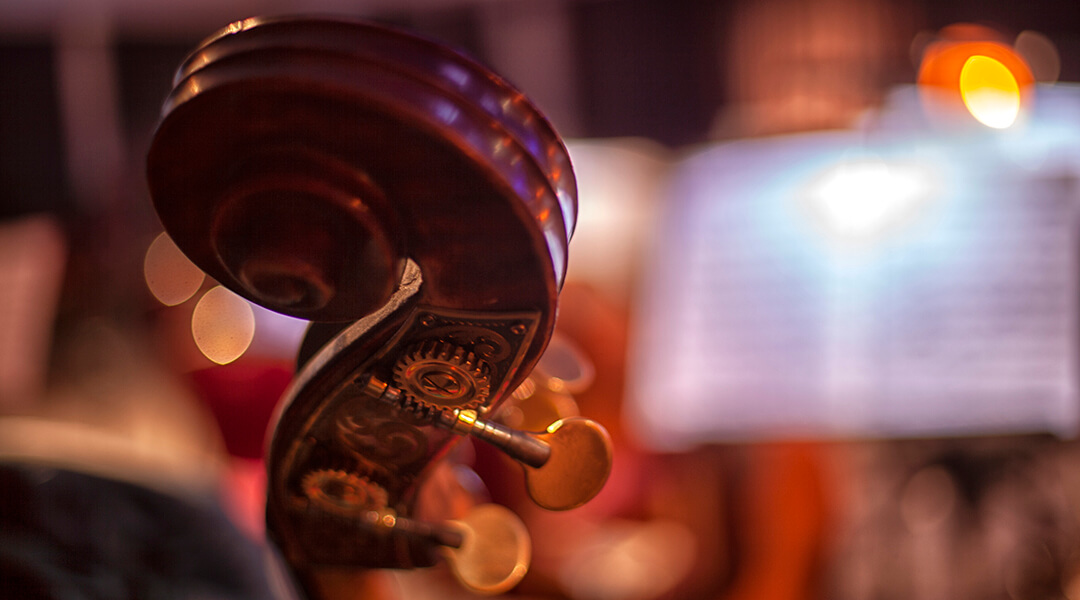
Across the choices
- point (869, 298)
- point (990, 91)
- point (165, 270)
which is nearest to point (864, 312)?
point (869, 298)

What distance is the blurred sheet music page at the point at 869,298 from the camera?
1.67 m

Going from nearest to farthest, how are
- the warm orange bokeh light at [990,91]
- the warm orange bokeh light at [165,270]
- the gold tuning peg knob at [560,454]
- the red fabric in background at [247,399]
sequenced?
the gold tuning peg knob at [560,454] < the red fabric in background at [247,399] < the warm orange bokeh light at [990,91] < the warm orange bokeh light at [165,270]

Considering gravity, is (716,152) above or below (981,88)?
below

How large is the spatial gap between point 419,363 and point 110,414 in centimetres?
216

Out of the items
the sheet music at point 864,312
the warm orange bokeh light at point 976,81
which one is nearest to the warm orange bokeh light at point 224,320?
the sheet music at point 864,312

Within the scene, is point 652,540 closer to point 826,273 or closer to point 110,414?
point 826,273

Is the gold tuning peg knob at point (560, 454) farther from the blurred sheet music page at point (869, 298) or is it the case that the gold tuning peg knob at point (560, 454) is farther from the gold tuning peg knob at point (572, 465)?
the blurred sheet music page at point (869, 298)

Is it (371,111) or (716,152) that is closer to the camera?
(371,111)

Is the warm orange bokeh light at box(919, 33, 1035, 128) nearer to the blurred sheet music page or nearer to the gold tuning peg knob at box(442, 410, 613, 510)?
the blurred sheet music page

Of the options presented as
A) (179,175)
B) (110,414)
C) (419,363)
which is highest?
(179,175)

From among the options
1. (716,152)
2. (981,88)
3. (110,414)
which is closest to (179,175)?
(716,152)

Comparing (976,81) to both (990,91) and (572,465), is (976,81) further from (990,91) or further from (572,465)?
(572,465)

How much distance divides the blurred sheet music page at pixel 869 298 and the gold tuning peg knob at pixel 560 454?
4.62 ft

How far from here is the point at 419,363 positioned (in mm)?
391
